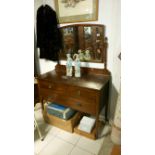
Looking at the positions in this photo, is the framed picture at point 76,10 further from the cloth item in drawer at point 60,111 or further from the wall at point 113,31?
the cloth item in drawer at point 60,111

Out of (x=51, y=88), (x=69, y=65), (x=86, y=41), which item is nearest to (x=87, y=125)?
(x=51, y=88)

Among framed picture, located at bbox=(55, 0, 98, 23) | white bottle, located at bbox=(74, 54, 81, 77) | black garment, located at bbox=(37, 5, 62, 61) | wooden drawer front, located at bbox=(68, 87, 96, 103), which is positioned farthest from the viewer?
black garment, located at bbox=(37, 5, 62, 61)

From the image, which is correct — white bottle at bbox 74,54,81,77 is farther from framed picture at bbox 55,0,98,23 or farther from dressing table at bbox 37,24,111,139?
framed picture at bbox 55,0,98,23

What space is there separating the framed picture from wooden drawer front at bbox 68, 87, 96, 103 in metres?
0.90

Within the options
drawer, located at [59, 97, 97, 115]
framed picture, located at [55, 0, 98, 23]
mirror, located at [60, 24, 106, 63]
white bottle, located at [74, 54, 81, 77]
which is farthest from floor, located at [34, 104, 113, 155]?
framed picture, located at [55, 0, 98, 23]

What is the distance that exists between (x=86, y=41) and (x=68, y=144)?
1356 millimetres

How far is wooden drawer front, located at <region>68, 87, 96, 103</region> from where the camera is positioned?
1503mm

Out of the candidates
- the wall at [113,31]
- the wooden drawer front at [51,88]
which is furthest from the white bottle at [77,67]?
the wall at [113,31]

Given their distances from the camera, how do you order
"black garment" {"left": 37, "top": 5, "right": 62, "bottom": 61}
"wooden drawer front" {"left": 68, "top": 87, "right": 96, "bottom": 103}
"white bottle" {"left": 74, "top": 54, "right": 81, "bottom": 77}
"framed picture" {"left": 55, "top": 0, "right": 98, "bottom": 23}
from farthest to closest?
"black garment" {"left": 37, "top": 5, "right": 62, "bottom": 61}
"white bottle" {"left": 74, "top": 54, "right": 81, "bottom": 77}
"framed picture" {"left": 55, "top": 0, "right": 98, "bottom": 23}
"wooden drawer front" {"left": 68, "top": 87, "right": 96, "bottom": 103}

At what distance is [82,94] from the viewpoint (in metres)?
1.57

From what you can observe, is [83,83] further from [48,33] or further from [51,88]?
[48,33]
